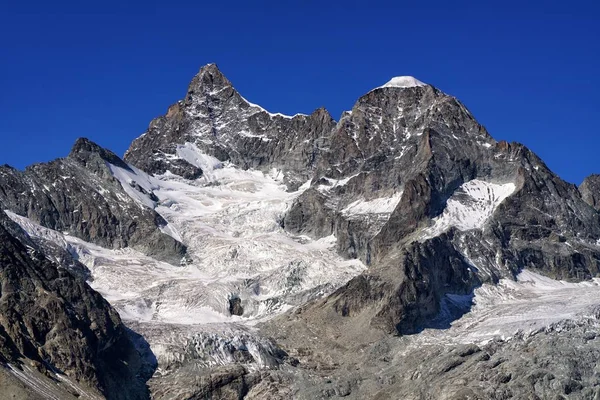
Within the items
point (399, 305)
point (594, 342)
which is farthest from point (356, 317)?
point (594, 342)

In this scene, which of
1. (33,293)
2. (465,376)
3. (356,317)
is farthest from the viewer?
(356,317)

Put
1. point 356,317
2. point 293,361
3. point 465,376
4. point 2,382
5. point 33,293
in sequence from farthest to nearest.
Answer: point 356,317
point 293,361
point 33,293
point 465,376
point 2,382

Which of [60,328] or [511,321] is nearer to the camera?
[60,328]

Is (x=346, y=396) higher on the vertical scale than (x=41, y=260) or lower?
lower

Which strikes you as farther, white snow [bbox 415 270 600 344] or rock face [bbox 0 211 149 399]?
white snow [bbox 415 270 600 344]

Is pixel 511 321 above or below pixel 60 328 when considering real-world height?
above

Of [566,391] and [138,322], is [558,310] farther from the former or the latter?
[138,322]

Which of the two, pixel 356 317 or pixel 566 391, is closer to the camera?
pixel 566 391

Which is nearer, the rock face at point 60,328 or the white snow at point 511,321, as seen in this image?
the rock face at point 60,328
